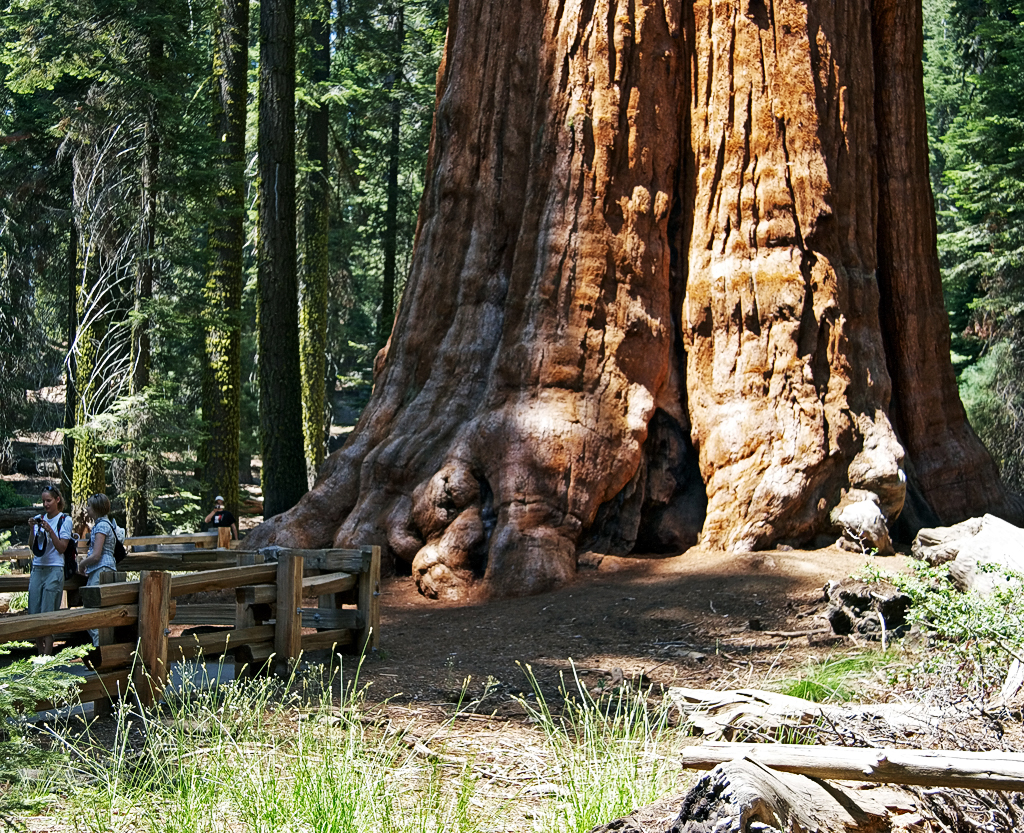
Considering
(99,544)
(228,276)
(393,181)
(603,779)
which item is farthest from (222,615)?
(393,181)

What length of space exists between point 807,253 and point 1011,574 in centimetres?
544

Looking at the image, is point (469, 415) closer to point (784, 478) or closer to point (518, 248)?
point (518, 248)

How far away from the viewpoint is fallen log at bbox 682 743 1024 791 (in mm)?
3426

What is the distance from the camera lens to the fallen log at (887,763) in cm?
343

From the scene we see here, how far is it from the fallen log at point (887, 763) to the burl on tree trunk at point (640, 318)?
5920 millimetres

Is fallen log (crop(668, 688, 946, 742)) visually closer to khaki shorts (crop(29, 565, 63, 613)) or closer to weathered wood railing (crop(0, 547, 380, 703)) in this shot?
weathered wood railing (crop(0, 547, 380, 703))

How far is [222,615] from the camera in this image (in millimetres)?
7723

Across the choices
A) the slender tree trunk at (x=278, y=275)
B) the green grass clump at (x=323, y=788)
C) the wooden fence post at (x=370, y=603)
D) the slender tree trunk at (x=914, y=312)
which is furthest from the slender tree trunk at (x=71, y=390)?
the green grass clump at (x=323, y=788)

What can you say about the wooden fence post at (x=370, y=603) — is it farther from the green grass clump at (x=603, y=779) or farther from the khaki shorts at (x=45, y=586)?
the green grass clump at (x=603, y=779)

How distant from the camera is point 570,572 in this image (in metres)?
9.75

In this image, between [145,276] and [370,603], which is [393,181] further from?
[370,603]

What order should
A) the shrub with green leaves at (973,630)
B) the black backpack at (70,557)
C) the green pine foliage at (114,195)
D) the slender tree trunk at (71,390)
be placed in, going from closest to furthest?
the shrub with green leaves at (973,630) < the black backpack at (70,557) < the green pine foliage at (114,195) < the slender tree trunk at (71,390)

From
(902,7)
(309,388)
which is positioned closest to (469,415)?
(902,7)

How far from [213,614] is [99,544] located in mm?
1189
